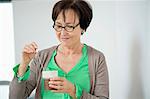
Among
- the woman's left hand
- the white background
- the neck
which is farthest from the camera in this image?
the white background

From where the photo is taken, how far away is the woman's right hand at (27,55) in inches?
33.7

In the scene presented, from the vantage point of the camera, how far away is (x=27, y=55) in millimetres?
866

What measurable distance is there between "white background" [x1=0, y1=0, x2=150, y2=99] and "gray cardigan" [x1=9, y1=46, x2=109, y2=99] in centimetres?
26

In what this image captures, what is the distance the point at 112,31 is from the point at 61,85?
1.67 feet

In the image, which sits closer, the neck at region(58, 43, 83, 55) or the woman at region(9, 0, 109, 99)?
the woman at region(9, 0, 109, 99)

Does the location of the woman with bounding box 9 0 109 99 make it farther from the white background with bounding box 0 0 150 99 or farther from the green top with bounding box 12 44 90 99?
the white background with bounding box 0 0 150 99

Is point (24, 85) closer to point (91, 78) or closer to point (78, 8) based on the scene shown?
point (91, 78)

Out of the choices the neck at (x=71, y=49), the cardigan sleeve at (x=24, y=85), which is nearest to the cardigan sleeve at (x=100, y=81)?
the neck at (x=71, y=49)

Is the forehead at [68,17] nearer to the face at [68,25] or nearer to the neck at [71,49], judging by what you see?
the face at [68,25]

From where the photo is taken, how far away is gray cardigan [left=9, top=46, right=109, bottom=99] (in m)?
0.90

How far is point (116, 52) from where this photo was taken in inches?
47.9

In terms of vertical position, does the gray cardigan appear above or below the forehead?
below

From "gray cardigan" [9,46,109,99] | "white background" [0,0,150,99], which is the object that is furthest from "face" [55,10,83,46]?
"white background" [0,0,150,99]

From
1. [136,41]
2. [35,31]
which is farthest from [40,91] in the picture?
[136,41]
